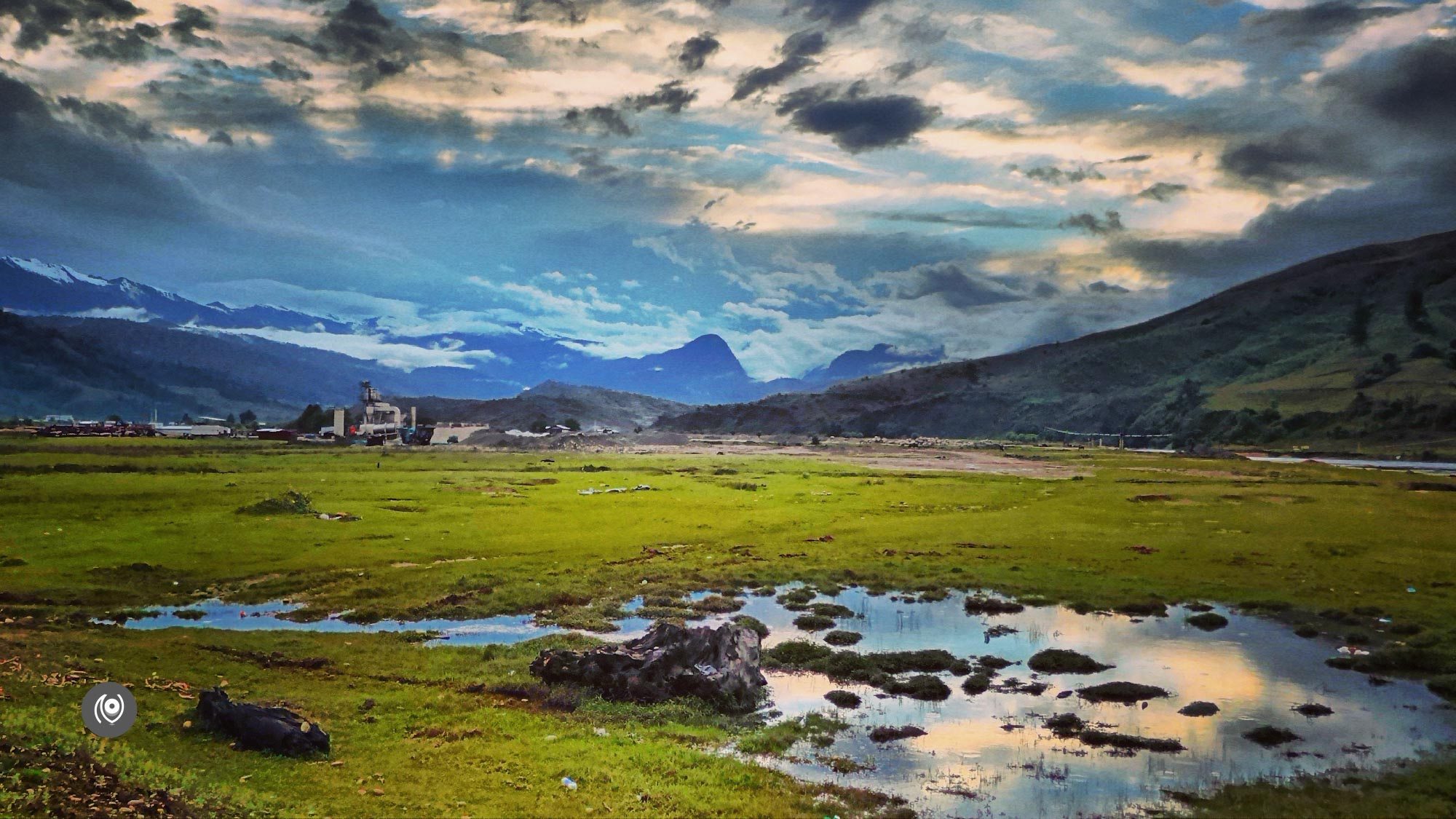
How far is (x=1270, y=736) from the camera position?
23.4 m

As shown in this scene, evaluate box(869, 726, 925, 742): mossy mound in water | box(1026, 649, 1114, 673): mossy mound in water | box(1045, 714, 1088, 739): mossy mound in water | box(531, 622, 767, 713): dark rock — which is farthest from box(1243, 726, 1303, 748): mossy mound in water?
box(531, 622, 767, 713): dark rock

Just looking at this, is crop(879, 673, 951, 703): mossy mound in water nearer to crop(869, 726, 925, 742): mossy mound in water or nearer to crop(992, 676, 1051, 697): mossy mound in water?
crop(992, 676, 1051, 697): mossy mound in water

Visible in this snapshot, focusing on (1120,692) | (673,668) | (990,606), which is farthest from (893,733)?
(990,606)

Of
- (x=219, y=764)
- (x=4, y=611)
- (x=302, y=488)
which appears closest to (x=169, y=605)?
(x=4, y=611)

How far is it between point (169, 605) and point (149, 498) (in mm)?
40393

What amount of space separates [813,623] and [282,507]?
159 feet

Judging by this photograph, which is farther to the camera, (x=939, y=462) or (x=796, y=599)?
(x=939, y=462)

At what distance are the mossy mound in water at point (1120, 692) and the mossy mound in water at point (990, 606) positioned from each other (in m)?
10.9

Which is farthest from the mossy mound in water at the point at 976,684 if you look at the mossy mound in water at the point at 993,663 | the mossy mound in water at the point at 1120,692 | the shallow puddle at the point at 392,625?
the shallow puddle at the point at 392,625

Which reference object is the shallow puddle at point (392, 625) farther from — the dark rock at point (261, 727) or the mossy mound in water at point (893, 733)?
the mossy mound in water at point (893, 733)

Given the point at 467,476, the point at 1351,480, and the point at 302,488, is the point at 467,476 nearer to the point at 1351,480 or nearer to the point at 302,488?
the point at 302,488

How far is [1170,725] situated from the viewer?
2447 cm

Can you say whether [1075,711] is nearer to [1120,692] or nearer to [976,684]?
[1120,692]

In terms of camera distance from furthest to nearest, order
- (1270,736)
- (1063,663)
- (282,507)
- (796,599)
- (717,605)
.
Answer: (282,507) < (796,599) < (717,605) < (1063,663) < (1270,736)
